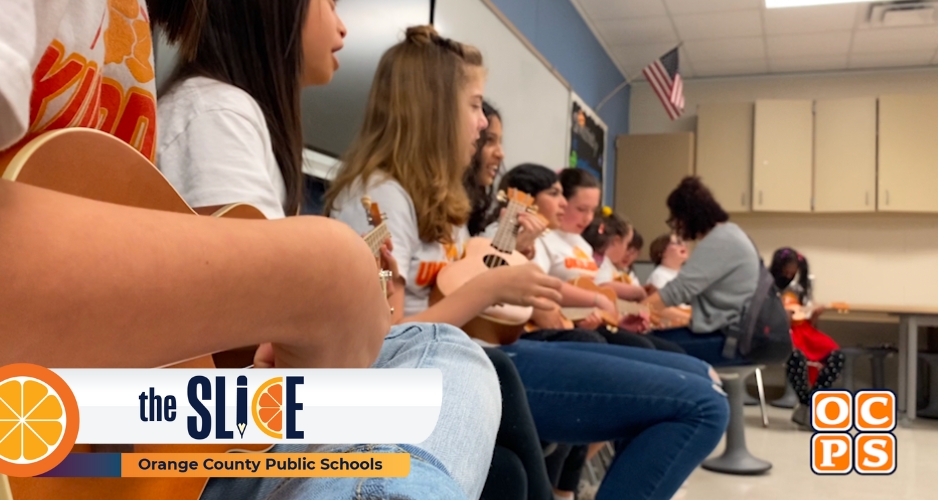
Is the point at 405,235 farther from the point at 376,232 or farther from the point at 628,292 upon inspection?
the point at 628,292

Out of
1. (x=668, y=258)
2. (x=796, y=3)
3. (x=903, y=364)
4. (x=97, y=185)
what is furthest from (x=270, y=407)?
(x=796, y=3)

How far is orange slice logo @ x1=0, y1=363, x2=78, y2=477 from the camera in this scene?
27 centimetres

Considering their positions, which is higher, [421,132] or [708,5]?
[708,5]

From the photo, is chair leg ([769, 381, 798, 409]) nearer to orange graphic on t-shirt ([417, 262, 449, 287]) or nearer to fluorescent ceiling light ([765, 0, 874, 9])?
fluorescent ceiling light ([765, 0, 874, 9])

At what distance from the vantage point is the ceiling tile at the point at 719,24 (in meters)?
4.42

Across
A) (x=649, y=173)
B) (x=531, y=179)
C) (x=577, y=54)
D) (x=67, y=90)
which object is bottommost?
(x=67, y=90)

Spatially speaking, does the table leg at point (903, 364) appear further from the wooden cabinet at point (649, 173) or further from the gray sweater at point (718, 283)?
the gray sweater at point (718, 283)

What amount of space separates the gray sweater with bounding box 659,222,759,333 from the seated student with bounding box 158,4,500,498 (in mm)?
1682

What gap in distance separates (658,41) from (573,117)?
114 centimetres

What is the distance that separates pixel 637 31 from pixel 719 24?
51 centimetres

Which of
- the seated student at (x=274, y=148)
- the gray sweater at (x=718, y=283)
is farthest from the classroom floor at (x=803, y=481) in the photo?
the seated student at (x=274, y=148)

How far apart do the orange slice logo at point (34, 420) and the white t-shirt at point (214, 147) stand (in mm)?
389

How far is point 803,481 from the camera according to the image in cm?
229

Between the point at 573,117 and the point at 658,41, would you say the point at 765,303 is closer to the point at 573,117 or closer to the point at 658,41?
A: the point at 573,117
